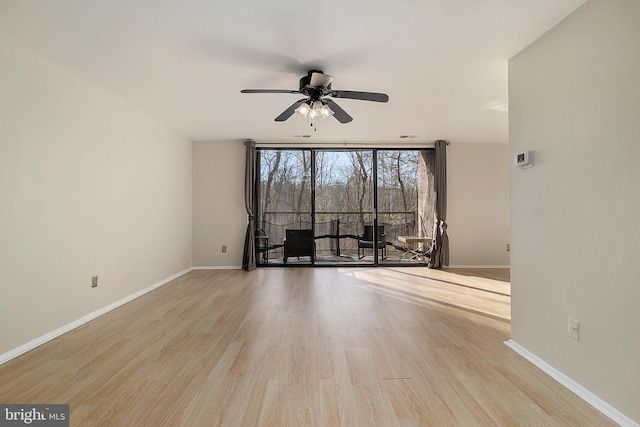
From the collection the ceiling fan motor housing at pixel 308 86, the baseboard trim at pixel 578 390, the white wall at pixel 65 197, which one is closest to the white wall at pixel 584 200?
the baseboard trim at pixel 578 390

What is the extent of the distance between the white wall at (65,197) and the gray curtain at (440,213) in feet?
15.9

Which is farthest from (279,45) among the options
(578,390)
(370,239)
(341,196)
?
(370,239)

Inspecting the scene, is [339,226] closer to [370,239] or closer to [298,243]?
[370,239]

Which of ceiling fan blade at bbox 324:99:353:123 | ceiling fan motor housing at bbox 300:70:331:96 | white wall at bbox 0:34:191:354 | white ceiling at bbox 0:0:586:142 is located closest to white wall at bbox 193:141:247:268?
white wall at bbox 0:34:191:354

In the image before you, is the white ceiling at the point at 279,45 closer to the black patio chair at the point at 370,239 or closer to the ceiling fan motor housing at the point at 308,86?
the ceiling fan motor housing at the point at 308,86

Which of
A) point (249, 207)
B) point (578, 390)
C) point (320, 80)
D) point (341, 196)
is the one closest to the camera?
point (578, 390)

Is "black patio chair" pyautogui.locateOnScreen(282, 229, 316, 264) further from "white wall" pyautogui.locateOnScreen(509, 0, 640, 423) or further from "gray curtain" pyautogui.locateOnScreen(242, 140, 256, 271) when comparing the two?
"white wall" pyautogui.locateOnScreen(509, 0, 640, 423)

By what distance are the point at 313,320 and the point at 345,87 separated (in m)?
2.49

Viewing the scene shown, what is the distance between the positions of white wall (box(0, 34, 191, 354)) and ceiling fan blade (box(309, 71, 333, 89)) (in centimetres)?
231

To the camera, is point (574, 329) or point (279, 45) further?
point (279, 45)

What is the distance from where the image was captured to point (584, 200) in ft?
6.19

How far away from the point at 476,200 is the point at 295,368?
16.9 ft

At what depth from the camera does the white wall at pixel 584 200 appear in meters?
1.62

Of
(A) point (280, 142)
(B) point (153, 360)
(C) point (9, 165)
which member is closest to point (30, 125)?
(C) point (9, 165)
